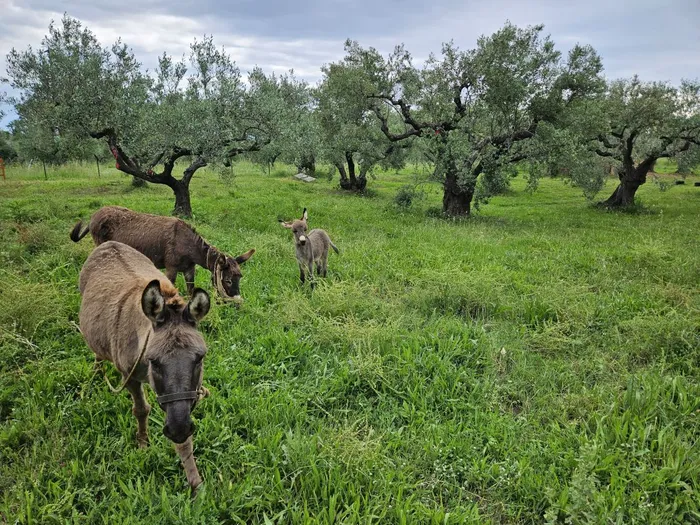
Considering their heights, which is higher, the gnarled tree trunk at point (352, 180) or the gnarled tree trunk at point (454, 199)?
the gnarled tree trunk at point (352, 180)

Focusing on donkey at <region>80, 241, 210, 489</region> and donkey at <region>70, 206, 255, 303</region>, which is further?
donkey at <region>70, 206, 255, 303</region>

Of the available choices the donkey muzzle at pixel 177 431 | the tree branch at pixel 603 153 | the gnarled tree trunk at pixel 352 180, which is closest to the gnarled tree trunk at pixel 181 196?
the gnarled tree trunk at pixel 352 180

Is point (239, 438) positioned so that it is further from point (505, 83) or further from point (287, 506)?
point (505, 83)

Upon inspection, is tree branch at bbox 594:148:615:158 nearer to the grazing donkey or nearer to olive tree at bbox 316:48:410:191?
olive tree at bbox 316:48:410:191

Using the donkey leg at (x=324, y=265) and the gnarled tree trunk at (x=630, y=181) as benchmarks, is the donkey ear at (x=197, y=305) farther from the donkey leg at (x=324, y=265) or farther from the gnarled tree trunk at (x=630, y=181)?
the gnarled tree trunk at (x=630, y=181)

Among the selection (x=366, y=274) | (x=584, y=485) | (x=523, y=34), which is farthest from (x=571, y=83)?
(x=584, y=485)

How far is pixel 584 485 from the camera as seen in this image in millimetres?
3287

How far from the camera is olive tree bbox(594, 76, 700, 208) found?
20.8m

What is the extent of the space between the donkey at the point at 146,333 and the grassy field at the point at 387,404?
615mm

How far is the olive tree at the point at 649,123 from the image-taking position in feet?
68.3

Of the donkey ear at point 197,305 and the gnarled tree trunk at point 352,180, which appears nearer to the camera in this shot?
the donkey ear at point 197,305

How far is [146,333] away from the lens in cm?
341

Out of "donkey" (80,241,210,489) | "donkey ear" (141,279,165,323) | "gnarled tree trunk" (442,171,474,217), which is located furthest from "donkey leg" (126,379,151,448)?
"gnarled tree trunk" (442,171,474,217)

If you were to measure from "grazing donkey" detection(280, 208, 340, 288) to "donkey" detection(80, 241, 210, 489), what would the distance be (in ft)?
13.7
